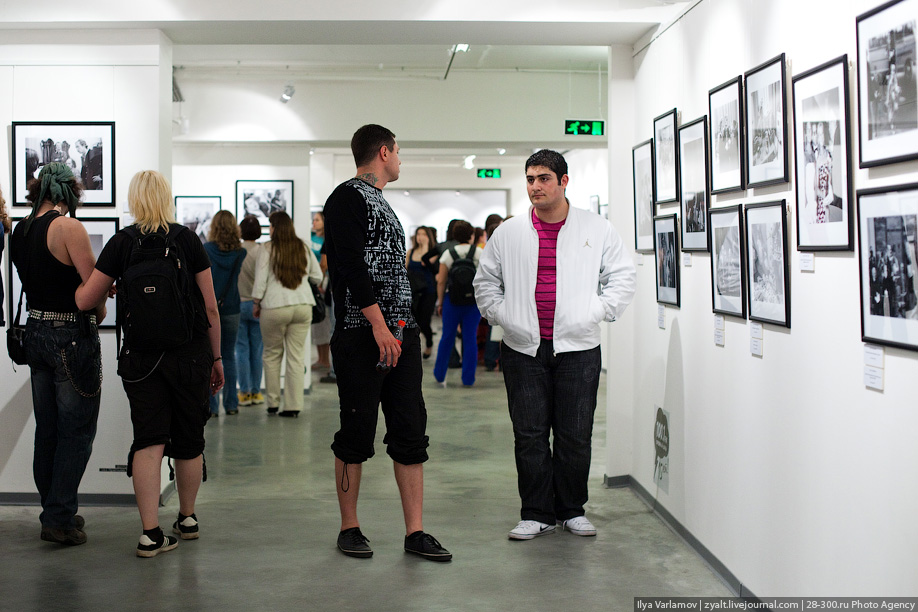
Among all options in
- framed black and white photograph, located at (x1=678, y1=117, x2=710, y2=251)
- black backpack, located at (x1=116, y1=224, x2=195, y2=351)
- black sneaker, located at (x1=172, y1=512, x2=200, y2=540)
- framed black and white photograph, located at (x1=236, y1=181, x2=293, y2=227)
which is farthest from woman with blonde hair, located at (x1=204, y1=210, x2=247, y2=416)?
framed black and white photograph, located at (x1=678, y1=117, x2=710, y2=251)

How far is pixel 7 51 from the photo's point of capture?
A: 457cm

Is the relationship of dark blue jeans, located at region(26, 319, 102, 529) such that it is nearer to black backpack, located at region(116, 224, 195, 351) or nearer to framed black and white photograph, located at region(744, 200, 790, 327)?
black backpack, located at region(116, 224, 195, 351)

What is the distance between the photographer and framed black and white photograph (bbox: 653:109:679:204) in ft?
13.3

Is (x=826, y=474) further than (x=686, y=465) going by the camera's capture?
No

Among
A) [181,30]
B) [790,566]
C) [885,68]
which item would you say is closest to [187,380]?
[181,30]

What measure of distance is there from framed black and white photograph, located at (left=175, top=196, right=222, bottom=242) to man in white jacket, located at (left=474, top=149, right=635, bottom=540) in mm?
5585

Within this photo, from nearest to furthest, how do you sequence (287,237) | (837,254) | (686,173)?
1. (837,254)
2. (686,173)
3. (287,237)

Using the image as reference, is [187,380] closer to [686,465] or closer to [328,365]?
[686,465]

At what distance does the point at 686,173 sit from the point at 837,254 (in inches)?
→ 56.2

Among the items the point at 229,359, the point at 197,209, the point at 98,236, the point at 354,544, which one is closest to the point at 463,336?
the point at 229,359

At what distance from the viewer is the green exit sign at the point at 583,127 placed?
8.44 m

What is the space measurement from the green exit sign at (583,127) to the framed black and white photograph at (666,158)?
13.4 ft

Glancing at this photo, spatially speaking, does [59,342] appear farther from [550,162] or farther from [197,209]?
[197,209]

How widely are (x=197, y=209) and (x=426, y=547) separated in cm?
618
